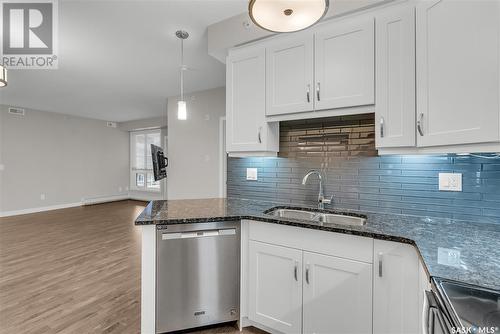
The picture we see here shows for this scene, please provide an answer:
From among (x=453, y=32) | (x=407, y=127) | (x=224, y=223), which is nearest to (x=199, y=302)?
(x=224, y=223)

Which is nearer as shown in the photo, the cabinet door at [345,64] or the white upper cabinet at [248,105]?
the cabinet door at [345,64]

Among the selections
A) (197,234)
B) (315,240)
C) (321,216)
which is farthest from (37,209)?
(315,240)

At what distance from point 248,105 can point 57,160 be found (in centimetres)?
698

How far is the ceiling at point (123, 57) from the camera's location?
226cm

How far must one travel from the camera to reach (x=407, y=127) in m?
1.59

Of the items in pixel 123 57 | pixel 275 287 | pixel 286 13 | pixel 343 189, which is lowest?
pixel 275 287

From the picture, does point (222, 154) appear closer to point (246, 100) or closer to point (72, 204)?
point (246, 100)

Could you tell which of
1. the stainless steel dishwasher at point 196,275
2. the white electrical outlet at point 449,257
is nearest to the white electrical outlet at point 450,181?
the white electrical outlet at point 449,257

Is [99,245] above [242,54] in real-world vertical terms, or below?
below

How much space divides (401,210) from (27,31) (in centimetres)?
402

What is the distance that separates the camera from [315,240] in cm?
Result: 160

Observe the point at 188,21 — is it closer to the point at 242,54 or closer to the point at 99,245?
the point at 242,54

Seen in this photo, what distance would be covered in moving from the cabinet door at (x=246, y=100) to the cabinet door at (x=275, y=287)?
90cm

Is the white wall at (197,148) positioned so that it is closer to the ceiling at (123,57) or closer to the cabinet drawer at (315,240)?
the ceiling at (123,57)
